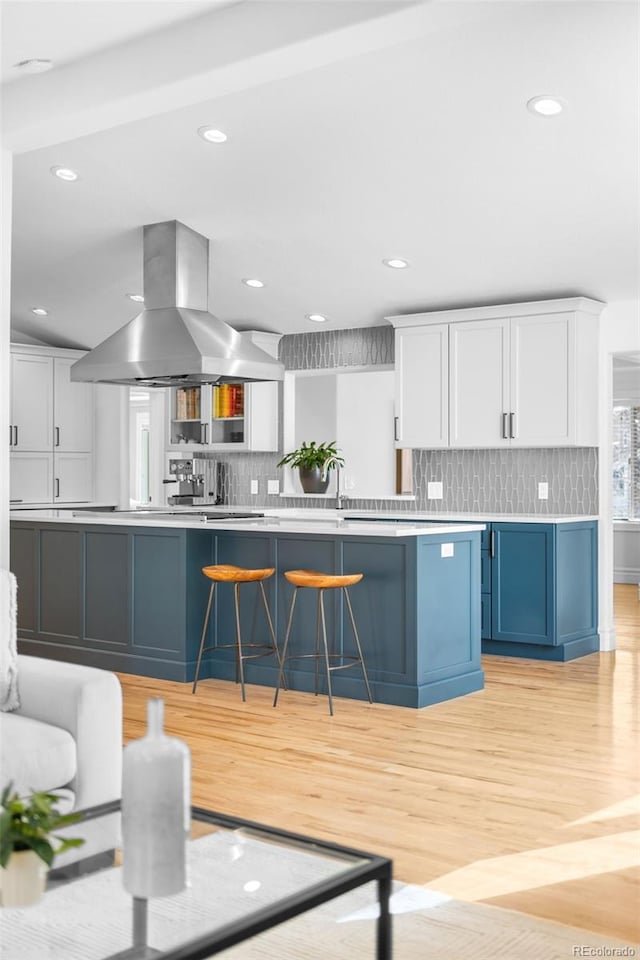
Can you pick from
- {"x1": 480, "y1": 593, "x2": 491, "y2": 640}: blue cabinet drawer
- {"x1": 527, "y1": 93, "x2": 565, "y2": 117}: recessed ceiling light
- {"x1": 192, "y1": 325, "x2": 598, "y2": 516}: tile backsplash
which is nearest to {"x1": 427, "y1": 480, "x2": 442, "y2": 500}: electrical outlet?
{"x1": 192, "y1": 325, "x2": 598, "y2": 516}: tile backsplash

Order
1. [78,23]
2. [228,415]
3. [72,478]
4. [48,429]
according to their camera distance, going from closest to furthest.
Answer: [78,23] < [228,415] < [48,429] < [72,478]

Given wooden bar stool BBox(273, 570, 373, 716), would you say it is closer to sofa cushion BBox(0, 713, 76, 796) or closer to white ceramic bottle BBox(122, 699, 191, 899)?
sofa cushion BBox(0, 713, 76, 796)

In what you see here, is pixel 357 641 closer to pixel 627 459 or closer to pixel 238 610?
pixel 238 610

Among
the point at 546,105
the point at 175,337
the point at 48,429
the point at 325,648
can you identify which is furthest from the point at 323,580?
the point at 48,429

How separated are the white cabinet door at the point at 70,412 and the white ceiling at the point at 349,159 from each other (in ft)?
4.23

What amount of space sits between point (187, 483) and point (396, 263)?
3.27m

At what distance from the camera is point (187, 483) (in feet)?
30.6

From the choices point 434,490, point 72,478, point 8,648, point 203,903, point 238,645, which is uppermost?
point 72,478

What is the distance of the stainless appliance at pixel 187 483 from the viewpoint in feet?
30.5

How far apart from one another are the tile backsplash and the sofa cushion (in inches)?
202

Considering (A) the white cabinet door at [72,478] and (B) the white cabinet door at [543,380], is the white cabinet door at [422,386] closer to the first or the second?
(B) the white cabinet door at [543,380]

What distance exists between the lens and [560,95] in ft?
15.2

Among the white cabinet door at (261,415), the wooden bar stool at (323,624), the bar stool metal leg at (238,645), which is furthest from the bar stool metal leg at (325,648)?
the white cabinet door at (261,415)

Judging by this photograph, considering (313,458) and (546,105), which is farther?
(313,458)
